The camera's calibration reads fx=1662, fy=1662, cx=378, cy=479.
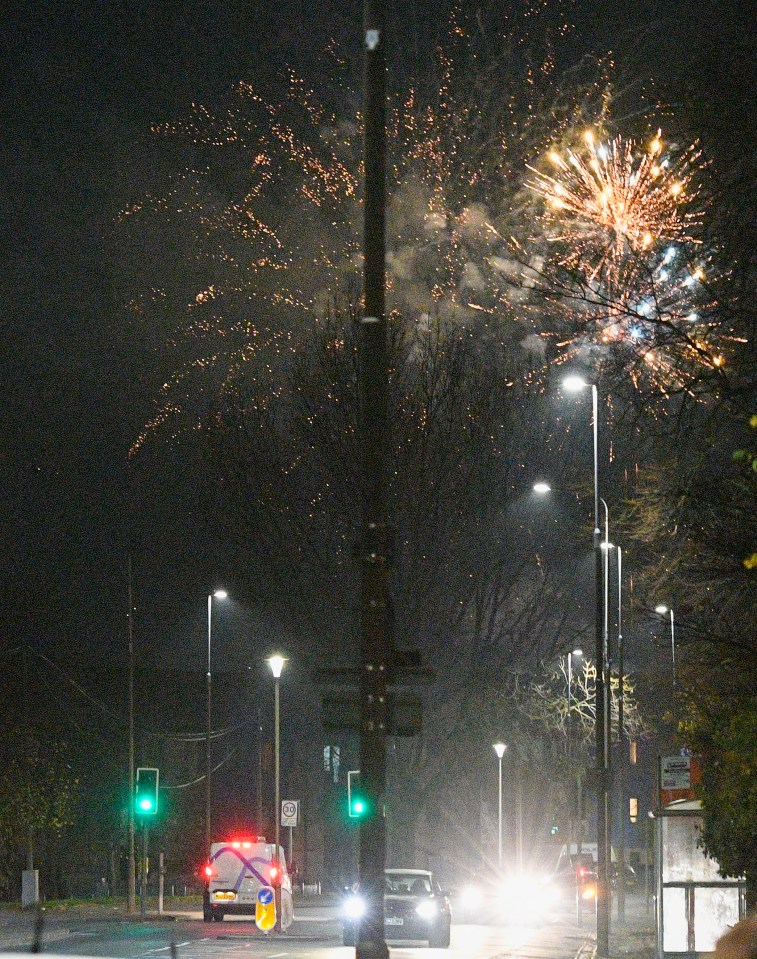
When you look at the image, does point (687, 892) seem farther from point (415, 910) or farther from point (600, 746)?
point (415, 910)

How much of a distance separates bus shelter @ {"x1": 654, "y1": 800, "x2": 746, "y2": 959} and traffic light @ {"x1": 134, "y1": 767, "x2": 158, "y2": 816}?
14757 millimetres

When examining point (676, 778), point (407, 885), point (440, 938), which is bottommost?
point (440, 938)

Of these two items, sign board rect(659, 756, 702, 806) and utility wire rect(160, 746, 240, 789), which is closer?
sign board rect(659, 756, 702, 806)

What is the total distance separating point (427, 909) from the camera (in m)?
29.2

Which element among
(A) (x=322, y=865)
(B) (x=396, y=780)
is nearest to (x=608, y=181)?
(B) (x=396, y=780)

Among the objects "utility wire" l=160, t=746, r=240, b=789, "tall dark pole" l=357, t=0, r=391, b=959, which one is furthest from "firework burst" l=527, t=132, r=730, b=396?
"utility wire" l=160, t=746, r=240, b=789

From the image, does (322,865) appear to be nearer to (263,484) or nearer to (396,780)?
(396,780)

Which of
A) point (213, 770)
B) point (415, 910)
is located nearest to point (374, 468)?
point (415, 910)

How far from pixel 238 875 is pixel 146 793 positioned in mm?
2912

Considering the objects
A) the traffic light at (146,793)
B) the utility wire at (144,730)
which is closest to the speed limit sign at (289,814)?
the traffic light at (146,793)

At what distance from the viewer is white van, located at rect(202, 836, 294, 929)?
34.7 meters

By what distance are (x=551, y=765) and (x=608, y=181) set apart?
37015 mm

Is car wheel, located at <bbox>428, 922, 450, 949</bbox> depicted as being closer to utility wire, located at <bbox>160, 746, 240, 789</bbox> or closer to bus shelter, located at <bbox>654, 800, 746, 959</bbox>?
bus shelter, located at <bbox>654, 800, 746, 959</bbox>

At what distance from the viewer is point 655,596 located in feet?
85.1
